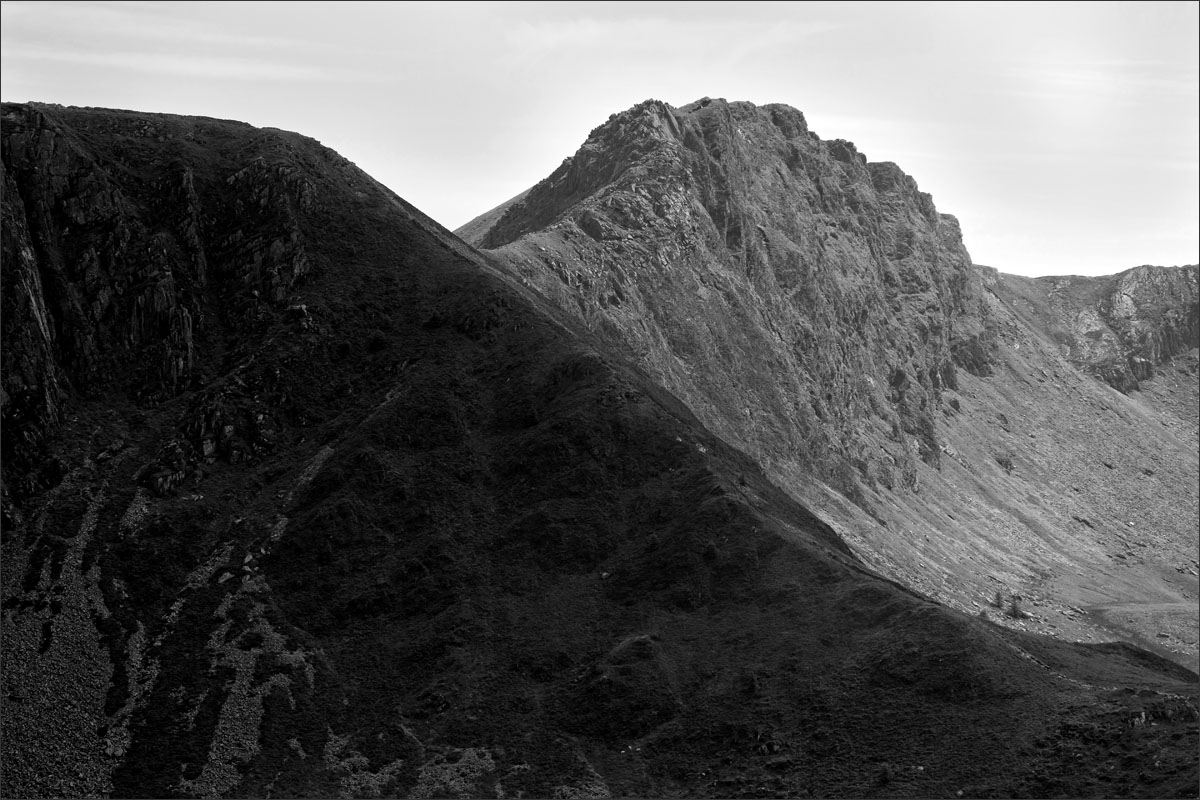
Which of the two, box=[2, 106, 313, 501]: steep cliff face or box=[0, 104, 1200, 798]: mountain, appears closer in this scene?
box=[0, 104, 1200, 798]: mountain

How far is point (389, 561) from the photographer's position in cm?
11831

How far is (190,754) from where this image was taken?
94.8 m

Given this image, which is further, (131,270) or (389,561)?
(131,270)

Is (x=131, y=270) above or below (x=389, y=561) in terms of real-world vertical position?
above

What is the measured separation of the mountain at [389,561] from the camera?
93.1 m

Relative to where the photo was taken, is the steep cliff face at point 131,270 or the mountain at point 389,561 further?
the steep cliff face at point 131,270

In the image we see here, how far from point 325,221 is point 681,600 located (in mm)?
72527

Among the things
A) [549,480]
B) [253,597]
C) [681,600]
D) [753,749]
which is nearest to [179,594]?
[253,597]

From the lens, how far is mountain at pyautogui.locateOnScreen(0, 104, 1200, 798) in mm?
93062

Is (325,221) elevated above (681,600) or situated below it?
above

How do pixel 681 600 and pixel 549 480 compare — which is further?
pixel 549 480

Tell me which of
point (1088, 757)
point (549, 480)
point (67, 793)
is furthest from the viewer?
point (549, 480)

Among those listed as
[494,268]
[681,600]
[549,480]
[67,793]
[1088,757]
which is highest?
[494,268]

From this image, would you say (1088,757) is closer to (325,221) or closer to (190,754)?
(190,754)
